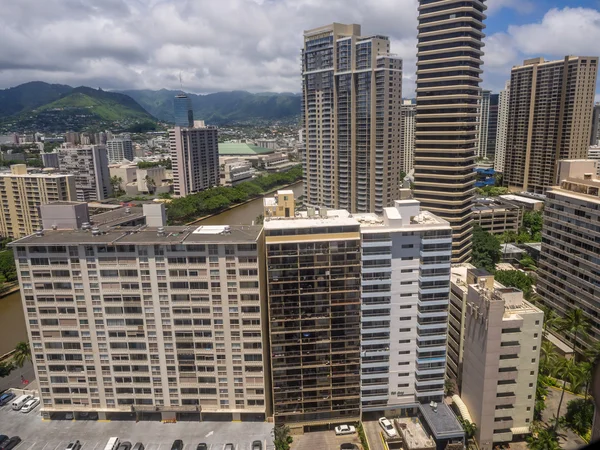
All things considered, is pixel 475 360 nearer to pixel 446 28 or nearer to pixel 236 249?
pixel 236 249

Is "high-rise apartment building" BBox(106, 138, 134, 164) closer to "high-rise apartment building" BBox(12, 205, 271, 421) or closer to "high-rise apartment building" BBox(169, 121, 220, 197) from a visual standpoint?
"high-rise apartment building" BBox(169, 121, 220, 197)

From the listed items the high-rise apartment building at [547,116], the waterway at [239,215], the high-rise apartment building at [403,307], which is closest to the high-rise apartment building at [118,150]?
the waterway at [239,215]

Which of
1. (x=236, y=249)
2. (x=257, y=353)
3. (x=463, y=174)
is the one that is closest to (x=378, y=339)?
(x=257, y=353)

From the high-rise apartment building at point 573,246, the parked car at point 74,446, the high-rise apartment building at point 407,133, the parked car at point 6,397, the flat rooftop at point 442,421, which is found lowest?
the parked car at point 74,446

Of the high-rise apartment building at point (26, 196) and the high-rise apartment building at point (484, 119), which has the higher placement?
the high-rise apartment building at point (484, 119)

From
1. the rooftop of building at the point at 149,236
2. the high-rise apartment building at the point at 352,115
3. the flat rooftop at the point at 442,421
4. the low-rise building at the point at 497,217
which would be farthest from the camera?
the low-rise building at the point at 497,217

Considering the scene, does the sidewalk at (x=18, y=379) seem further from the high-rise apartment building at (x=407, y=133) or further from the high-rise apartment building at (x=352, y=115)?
the high-rise apartment building at (x=407, y=133)
